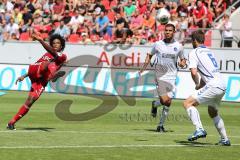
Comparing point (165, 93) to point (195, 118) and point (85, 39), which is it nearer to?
point (195, 118)

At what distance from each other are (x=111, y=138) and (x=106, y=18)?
54.0 feet

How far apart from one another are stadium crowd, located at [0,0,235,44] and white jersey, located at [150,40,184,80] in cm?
1220

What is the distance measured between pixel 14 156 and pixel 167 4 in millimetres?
19839

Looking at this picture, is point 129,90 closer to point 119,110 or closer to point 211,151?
point 119,110

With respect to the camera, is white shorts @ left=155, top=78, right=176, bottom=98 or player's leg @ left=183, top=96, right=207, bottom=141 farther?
white shorts @ left=155, top=78, right=176, bottom=98

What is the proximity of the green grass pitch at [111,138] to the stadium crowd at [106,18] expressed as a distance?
7931mm

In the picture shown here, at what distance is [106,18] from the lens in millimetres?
30219

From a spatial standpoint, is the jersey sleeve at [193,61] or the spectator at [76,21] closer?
the jersey sleeve at [193,61]

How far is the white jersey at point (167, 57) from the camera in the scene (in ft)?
Answer: 53.5

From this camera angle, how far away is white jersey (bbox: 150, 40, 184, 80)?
16.3m

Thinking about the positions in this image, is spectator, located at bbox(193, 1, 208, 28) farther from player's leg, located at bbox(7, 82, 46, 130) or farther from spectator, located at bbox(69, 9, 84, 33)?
player's leg, located at bbox(7, 82, 46, 130)

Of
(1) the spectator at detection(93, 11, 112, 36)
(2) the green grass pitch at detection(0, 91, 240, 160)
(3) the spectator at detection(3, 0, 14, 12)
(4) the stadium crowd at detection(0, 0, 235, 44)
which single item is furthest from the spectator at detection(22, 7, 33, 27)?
(2) the green grass pitch at detection(0, 91, 240, 160)

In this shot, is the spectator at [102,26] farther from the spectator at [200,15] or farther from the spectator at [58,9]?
the spectator at [200,15]

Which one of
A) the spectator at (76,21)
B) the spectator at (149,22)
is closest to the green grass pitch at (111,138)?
the spectator at (149,22)
